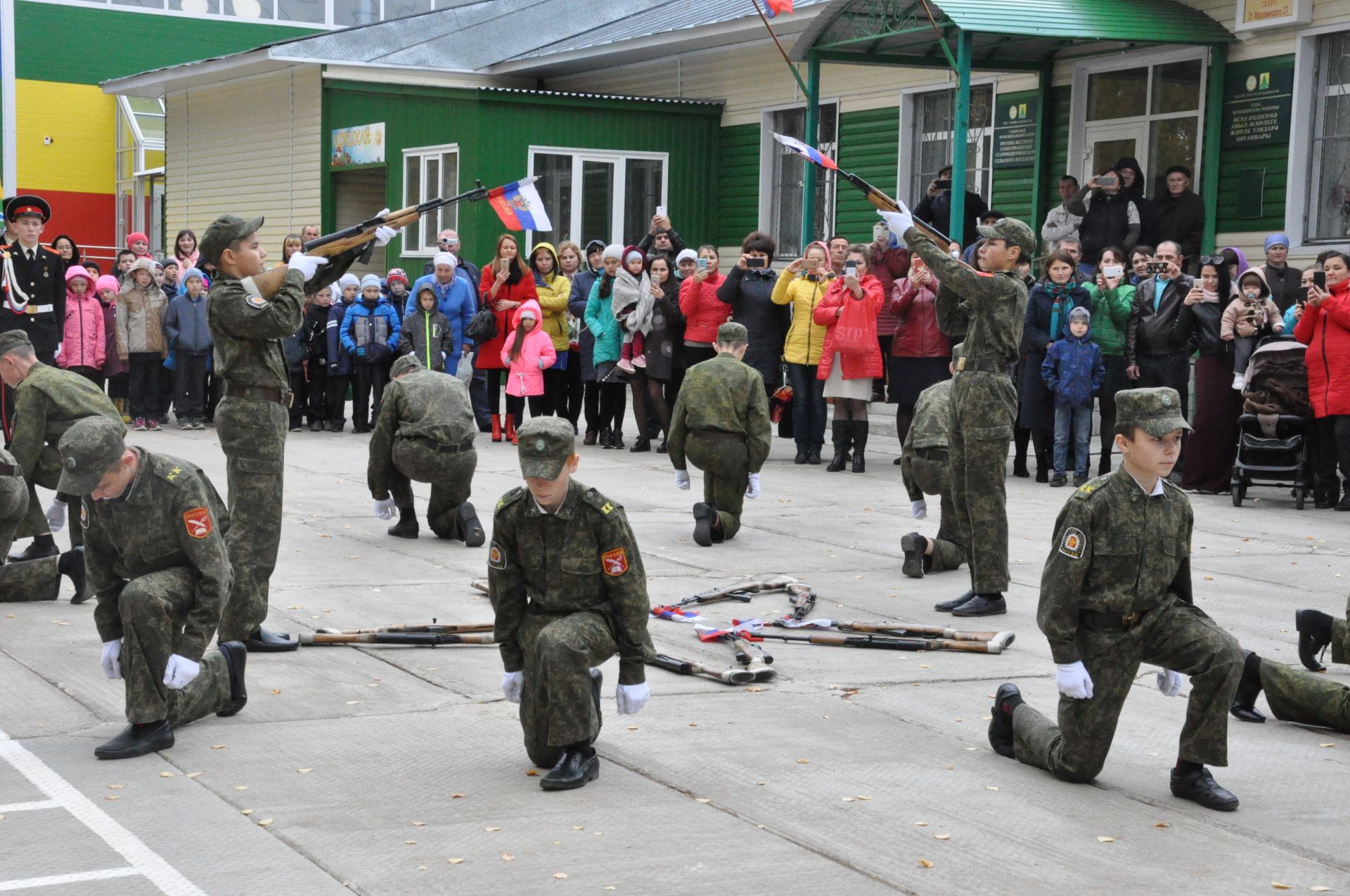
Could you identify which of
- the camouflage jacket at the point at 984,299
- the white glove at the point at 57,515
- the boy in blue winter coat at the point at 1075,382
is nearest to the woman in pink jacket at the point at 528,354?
the boy in blue winter coat at the point at 1075,382

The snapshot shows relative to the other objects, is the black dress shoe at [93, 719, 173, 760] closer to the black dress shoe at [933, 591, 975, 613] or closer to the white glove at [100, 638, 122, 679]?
the white glove at [100, 638, 122, 679]

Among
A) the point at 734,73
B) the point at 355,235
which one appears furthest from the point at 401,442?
the point at 734,73

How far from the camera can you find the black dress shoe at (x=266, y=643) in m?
7.88

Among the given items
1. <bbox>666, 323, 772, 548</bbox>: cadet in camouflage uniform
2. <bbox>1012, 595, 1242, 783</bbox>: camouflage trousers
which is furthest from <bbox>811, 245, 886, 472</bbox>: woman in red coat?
<bbox>1012, 595, 1242, 783</bbox>: camouflage trousers

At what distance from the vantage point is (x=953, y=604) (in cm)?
907

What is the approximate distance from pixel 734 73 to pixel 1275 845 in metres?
19.6

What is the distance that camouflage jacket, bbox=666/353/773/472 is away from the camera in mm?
11273

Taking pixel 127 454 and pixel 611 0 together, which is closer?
pixel 127 454

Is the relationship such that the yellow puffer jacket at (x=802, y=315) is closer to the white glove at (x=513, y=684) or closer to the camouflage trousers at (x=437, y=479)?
the camouflage trousers at (x=437, y=479)

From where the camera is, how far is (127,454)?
6129 mm

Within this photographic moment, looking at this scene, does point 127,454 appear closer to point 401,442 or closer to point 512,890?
point 512,890

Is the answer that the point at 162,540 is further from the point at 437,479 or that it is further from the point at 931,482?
the point at 931,482

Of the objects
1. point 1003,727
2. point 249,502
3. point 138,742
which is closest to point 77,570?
point 249,502

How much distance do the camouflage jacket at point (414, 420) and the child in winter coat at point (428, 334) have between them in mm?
6552
